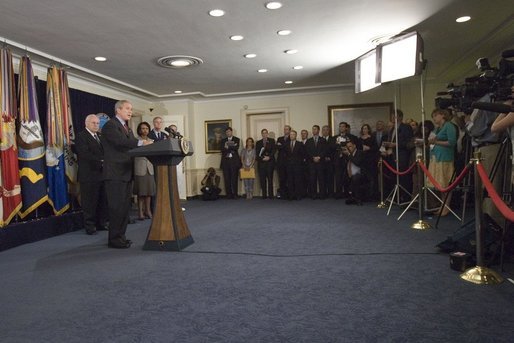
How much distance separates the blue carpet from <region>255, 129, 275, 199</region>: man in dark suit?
4353mm

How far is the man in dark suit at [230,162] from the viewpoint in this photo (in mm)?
8484

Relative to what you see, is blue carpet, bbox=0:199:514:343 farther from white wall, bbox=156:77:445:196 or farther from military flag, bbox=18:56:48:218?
white wall, bbox=156:77:445:196

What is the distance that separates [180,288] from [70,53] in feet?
14.3

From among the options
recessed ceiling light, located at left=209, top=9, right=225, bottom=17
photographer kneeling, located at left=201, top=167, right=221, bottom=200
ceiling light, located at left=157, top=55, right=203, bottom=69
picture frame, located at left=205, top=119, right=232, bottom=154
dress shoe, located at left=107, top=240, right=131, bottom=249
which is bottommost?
dress shoe, located at left=107, top=240, right=131, bottom=249

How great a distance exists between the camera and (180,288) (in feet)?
7.68

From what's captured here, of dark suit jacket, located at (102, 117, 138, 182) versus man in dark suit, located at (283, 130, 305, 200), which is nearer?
dark suit jacket, located at (102, 117, 138, 182)

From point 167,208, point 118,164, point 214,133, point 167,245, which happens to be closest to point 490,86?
point 167,208

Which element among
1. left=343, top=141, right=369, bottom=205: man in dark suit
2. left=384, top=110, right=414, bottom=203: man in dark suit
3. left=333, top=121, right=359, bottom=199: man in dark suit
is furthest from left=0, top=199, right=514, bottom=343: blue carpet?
left=333, top=121, right=359, bottom=199: man in dark suit

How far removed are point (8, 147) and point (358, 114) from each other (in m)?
6.96

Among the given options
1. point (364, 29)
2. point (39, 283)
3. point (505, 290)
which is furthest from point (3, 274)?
point (364, 29)

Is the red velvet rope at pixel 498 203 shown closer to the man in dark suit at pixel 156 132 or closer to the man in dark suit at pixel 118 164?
the man in dark suit at pixel 118 164

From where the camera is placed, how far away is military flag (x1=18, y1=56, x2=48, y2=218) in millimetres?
4492

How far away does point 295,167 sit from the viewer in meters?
7.75

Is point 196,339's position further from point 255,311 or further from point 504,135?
point 504,135
